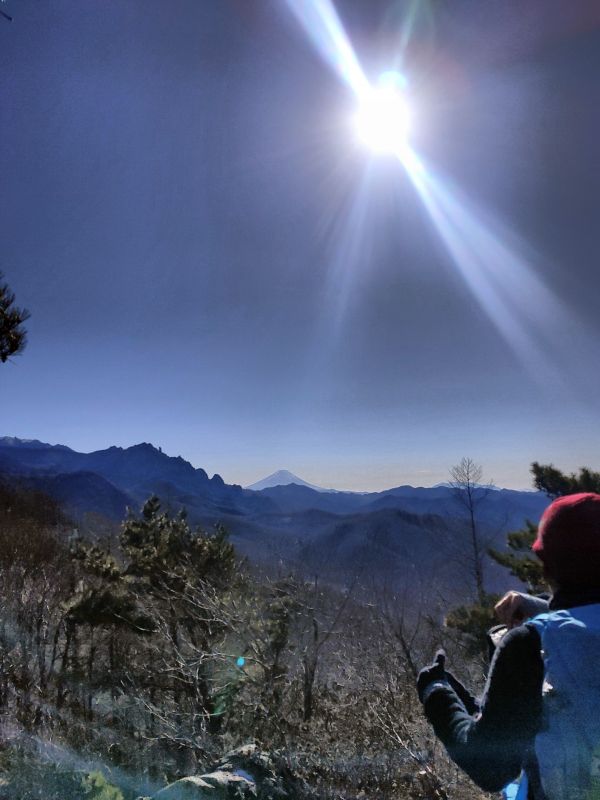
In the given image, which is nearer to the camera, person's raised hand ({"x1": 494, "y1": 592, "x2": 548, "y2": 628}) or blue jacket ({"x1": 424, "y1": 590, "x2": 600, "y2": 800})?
blue jacket ({"x1": 424, "y1": 590, "x2": 600, "y2": 800})

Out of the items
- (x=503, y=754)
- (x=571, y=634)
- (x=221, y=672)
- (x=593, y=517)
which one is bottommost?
(x=221, y=672)

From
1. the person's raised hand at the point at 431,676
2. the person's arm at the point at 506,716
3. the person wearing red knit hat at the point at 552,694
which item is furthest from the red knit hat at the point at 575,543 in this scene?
the person's raised hand at the point at 431,676

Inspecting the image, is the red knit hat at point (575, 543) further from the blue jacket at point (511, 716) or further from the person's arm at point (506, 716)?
the person's arm at point (506, 716)

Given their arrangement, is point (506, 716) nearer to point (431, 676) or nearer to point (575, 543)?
point (431, 676)

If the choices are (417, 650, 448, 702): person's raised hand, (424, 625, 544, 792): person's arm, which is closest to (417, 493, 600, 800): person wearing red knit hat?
(424, 625, 544, 792): person's arm

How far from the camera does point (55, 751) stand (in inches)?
313

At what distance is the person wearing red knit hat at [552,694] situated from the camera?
4.06 feet

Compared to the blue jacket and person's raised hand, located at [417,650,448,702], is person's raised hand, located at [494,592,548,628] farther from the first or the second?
person's raised hand, located at [417,650,448,702]

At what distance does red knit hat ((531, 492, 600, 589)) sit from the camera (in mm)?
1379

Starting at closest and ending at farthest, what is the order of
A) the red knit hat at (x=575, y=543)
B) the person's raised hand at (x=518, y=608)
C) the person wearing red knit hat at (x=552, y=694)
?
the person wearing red knit hat at (x=552, y=694) → the red knit hat at (x=575, y=543) → the person's raised hand at (x=518, y=608)

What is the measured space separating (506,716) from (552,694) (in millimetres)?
165

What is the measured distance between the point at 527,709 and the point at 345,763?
8.95 metres

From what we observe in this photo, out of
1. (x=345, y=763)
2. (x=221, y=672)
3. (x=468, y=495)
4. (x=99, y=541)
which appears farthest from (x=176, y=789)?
(x=468, y=495)

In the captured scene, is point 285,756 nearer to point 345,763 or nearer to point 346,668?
point 345,763
